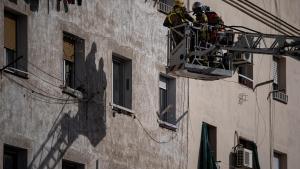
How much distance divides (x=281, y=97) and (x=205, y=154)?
264 inches

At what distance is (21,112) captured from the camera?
3184 centimetres

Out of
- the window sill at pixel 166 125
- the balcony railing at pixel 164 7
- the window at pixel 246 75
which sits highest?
the balcony railing at pixel 164 7

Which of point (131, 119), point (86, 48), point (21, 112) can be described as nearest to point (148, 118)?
point (131, 119)

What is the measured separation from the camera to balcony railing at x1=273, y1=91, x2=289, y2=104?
146 ft

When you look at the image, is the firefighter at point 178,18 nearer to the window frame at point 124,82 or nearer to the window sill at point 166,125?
the window frame at point 124,82

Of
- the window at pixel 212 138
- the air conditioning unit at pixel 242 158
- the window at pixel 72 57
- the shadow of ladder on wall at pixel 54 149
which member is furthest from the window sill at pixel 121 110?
the air conditioning unit at pixel 242 158

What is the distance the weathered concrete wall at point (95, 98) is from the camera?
32.1 meters

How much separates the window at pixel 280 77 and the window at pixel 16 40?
565 inches

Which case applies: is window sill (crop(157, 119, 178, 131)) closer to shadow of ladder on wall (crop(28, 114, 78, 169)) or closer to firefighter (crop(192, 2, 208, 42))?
firefighter (crop(192, 2, 208, 42))

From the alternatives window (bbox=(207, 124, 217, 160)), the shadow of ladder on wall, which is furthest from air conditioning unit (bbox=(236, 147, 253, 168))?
the shadow of ladder on wall

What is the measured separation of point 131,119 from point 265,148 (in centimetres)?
837

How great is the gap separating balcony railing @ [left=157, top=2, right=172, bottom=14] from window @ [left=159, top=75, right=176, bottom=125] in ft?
6.29

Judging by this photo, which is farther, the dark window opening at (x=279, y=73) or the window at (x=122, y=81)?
the dark window opening at (x=279, y=73)

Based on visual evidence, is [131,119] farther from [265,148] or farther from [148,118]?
[265,148]
